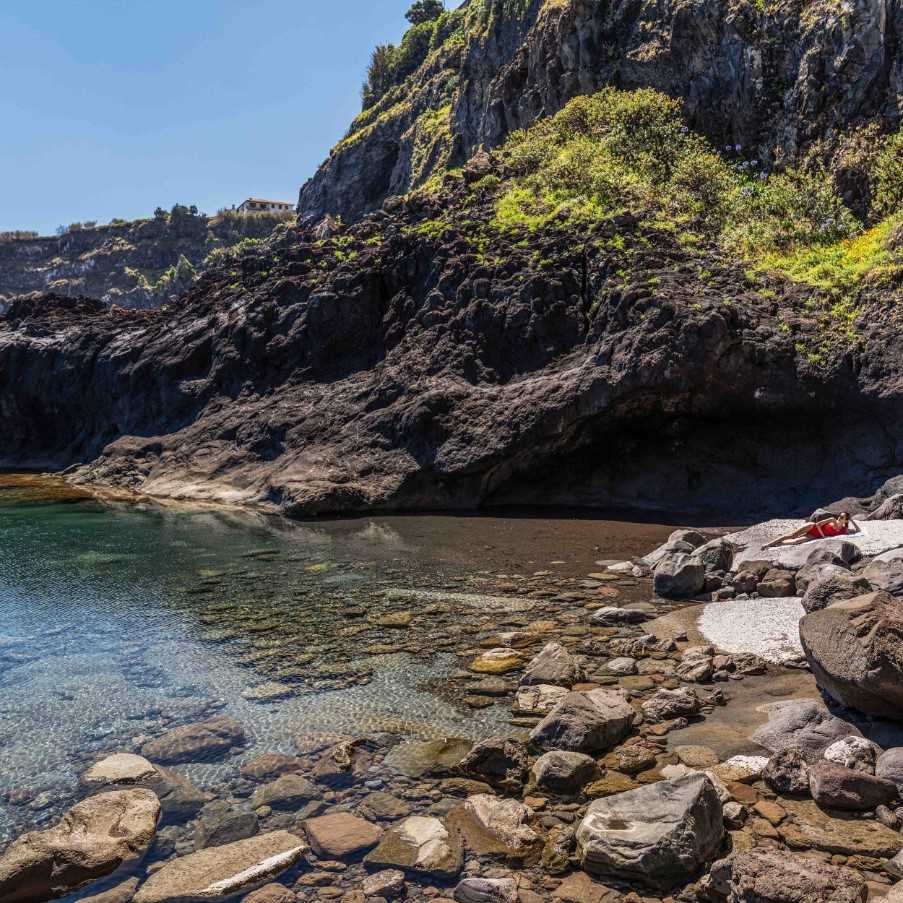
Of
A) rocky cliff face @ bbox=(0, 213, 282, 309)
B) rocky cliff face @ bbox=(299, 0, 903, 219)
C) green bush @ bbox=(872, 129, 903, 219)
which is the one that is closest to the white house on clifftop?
rocky cliff face @ bbox=(0, 213, 282, 309)

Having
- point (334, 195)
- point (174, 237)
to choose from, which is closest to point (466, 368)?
point (334, 195)

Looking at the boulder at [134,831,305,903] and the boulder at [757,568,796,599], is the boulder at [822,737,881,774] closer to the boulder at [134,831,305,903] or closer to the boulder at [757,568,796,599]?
the boulder at [134,831,305,903]

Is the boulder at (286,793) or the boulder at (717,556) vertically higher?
the boulder at (717,556)

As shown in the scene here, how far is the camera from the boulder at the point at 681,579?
44.2 feet

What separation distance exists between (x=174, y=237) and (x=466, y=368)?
11406 cm

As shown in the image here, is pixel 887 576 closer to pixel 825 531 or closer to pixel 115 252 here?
pixel 825 531

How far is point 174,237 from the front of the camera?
125125 millimetres

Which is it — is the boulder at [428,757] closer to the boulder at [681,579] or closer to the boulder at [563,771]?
the boulder at [563,771]

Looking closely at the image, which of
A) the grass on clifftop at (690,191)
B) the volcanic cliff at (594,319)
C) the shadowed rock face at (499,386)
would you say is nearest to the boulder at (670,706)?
the shadowed rock face at (499,386)

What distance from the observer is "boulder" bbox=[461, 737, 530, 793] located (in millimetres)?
7117

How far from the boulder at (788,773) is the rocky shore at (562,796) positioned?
0.7 inches

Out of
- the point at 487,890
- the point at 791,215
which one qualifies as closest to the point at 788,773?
the point at 487,890

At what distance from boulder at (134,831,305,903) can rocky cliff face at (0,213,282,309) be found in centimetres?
12485

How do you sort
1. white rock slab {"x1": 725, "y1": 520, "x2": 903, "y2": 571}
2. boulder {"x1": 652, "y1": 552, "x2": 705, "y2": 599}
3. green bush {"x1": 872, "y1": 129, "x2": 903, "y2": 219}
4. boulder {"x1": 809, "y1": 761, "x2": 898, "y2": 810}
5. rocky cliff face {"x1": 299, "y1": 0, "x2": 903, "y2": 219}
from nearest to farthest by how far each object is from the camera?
1. boulder {"x1": 809, "y1": 761, "x2": 898, "y2": 810}
2. boulder {"x1": 652, "y1": 552, "x2": 705, "y2": 599}
3. white rock slab {"x1": 725, "y1": 520, "x2": 903, "y2": 571}
4. green bush {"x1": 872, "y1": 129, "x2": 903, "y2": 219}
5. rocky cliff face {"x1": 299, "y1": 0, "x2": 903, "y2": 219}
